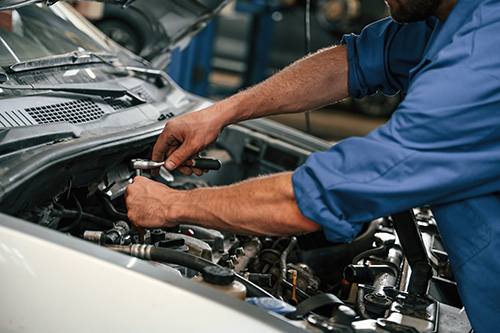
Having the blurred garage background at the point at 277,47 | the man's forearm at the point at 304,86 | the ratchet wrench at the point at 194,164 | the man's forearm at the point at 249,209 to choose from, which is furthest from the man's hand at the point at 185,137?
the blurred garage background at the point at 277,47

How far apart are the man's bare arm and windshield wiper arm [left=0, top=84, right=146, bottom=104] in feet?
1.53

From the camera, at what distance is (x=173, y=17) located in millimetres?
2354

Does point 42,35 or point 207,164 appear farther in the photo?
point 42,35

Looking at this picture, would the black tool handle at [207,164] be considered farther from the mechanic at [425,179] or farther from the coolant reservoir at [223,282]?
the coolant reservoir at [223,282]

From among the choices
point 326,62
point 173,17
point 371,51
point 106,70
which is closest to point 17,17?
point 106,70

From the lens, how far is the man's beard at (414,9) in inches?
46.6

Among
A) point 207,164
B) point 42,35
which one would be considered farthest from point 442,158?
point 42,35

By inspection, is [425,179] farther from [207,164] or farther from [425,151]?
[207,164]

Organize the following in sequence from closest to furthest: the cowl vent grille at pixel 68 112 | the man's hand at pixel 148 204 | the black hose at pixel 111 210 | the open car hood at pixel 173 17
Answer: the man's hand at pixel 148 204
the cowl vent grille at pixel 68 112
the black hose at pixel 111 210
the open car hood at pixel 173 17

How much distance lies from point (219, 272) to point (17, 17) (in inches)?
47.8

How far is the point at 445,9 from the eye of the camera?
122cm

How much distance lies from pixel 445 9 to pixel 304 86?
56 cm

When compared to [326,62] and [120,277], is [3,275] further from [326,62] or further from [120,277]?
[326,62]

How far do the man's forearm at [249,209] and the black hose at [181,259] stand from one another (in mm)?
80
